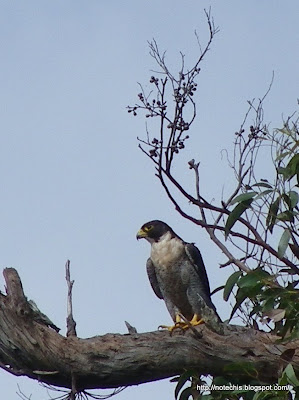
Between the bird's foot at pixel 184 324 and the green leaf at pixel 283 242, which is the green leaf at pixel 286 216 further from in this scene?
the bird's foot at pixel 184 324

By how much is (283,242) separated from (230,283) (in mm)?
A: 500

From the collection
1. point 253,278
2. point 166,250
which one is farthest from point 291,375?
point 166,250

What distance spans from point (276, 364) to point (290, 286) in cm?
43

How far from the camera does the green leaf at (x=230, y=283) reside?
451cm

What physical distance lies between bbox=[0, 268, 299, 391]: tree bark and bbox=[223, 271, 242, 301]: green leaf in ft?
0.66

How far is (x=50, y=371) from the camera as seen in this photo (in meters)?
4.24

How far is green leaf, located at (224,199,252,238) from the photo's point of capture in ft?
14.4

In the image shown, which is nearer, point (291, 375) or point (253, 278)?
point (291, 375)

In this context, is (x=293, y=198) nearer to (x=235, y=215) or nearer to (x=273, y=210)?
(x=273, y=210)

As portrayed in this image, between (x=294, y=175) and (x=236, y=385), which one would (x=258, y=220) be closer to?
(x=294, y=175)

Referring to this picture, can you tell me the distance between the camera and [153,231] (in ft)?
22.7

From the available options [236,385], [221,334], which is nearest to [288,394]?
[236,385]

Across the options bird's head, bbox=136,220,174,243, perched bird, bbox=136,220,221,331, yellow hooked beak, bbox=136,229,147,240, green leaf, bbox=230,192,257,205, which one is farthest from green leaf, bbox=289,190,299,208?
yellow hooked beak, bbox=136,229,147,240

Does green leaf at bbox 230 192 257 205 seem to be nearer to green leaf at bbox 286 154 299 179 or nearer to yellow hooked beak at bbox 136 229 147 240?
green leaf at bbox 286 154 299 179
